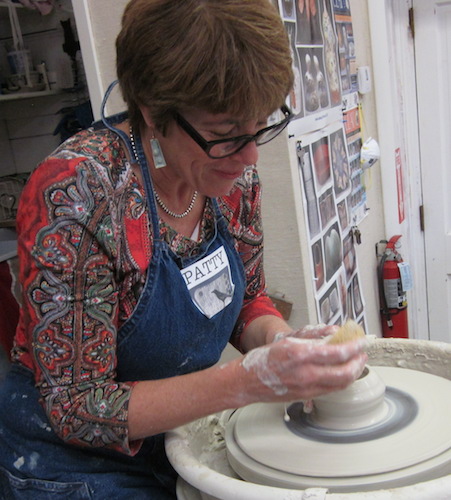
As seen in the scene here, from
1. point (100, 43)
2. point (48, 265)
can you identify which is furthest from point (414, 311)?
point (48, 265)

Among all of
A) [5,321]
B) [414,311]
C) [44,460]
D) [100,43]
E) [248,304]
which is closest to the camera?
[44,460]

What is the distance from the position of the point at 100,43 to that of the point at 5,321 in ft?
4.42

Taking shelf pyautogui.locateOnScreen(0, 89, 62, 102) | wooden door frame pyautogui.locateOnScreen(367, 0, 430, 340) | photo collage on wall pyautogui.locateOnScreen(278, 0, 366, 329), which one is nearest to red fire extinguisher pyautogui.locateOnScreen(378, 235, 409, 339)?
wooden door frame pyautogui.locateOnScreen(367, 0, 430, 340)

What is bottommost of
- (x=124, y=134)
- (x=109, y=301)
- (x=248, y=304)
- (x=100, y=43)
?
(x=248, y=304)

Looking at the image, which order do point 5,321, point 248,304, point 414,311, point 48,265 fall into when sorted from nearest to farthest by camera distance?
point 48,265 → point 248,304 → point 5,321 → point 414,311

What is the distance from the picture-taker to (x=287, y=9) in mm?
1581

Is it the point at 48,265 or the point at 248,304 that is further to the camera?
the point at 248,304

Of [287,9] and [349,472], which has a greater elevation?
[287,9]

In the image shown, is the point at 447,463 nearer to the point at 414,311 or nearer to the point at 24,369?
the point at 24,369

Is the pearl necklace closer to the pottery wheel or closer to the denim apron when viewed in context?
the denim apron

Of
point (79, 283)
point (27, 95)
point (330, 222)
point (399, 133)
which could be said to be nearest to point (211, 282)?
point (79, 283)

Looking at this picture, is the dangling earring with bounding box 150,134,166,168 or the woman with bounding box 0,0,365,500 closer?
the woman with bounding box 0,0,365,500

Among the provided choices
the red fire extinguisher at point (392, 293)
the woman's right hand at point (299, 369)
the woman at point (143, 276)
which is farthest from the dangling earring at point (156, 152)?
the red fire extinguisher at point (392, 293)

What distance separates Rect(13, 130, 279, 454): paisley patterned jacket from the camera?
81 centimetres
